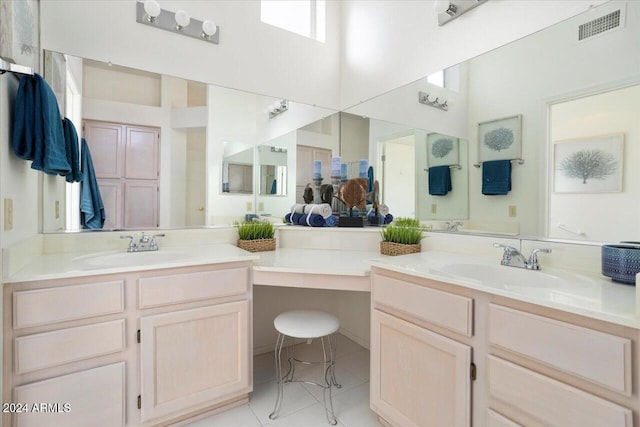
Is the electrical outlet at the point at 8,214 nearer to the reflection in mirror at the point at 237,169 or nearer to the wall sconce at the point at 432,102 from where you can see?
the reflection in mirror at the point at 237,169

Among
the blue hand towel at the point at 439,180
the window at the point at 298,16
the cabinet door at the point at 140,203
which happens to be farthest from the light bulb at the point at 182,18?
the blue hand towel at the point at 439,180

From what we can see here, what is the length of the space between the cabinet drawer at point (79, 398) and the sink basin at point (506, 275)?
1.53 metres

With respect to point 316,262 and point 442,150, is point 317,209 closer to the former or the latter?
point 316,262

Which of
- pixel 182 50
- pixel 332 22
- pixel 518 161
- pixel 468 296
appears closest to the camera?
pixel 468 296

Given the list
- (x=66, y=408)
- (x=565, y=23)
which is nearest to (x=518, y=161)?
(x=565, y=23)

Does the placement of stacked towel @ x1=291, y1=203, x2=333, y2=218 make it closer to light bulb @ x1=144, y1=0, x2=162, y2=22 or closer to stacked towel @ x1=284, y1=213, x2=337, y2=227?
stacked towel @ x1=284, y1=213, x2=337, y2=227

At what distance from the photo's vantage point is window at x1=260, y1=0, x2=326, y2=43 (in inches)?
88.4

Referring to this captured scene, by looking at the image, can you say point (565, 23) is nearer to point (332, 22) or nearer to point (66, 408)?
point (332, 22)

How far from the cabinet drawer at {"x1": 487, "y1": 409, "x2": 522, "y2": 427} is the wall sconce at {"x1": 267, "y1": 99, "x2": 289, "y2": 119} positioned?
7.18 ft

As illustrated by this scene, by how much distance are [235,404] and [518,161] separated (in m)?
2.01

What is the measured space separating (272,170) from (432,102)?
4.22 feet

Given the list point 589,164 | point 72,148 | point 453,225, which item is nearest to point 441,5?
point 589,164

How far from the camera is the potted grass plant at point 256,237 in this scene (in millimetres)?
1975

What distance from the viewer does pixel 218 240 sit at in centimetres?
202
